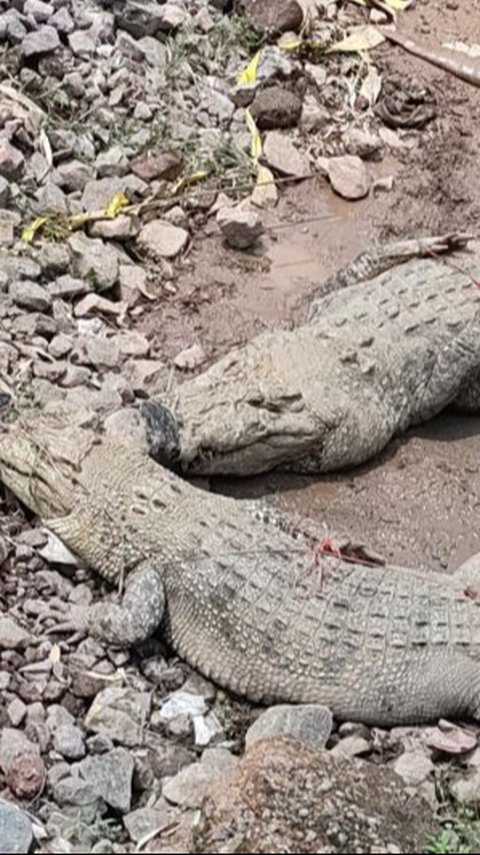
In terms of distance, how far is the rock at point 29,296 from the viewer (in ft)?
24.6

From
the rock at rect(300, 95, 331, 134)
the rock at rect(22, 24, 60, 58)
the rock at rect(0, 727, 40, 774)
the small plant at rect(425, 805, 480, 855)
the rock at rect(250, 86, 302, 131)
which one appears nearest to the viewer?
the small plant at rect(425, 805, 480, 855)

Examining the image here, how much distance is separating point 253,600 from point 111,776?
38.0 inches

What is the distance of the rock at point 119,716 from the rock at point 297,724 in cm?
37

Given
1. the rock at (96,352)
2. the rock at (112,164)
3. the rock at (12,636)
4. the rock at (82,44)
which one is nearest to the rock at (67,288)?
the rock at (96,352)

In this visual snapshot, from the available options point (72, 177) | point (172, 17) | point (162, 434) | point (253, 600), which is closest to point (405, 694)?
point (253, 600)

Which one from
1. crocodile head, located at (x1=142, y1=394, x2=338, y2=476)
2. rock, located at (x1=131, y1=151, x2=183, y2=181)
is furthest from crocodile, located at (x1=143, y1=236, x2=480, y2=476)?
rock, located at (x1=131, y1=151, x2=183, y2=181)

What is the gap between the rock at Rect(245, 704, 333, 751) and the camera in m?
5.91

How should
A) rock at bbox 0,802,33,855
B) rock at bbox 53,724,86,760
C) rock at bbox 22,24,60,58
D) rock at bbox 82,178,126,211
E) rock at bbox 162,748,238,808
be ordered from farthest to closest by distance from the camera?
rock at bbox 22,24,60,58, rock at bbox 82,178,126,211, rock at bbox 53,724,86,760, rock at bbox 162,748,238,808, rock at bbox 0,802,33,855

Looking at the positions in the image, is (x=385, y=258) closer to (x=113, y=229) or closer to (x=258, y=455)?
(x=113, y=229)

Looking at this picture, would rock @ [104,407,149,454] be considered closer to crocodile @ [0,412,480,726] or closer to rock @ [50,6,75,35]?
crocodile @ [0,412,480,726]

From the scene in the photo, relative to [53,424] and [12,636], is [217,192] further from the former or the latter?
[12,636]

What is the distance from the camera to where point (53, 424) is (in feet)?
22.6

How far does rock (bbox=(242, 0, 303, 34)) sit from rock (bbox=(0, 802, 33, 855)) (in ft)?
17.8

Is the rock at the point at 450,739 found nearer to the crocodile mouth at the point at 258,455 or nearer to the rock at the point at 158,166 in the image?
the crocodile mouth at the point at 258,455
